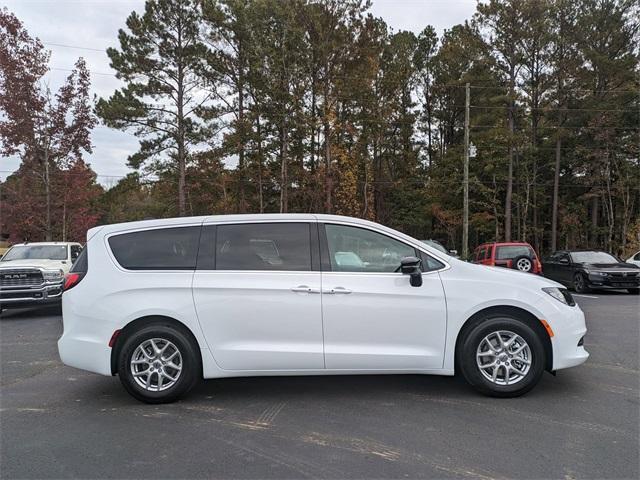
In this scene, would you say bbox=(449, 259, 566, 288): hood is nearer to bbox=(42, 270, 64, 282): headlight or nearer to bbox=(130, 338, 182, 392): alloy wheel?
bbox=(130, 338, 182, 392): alloy wheel

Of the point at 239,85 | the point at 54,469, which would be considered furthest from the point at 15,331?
the point at 239,85

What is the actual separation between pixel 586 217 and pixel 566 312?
37.3 meters

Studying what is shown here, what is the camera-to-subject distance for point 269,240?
4.79 m

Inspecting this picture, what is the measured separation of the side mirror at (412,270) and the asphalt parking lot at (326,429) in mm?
1143

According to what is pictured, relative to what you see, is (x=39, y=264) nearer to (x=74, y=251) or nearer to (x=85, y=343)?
(x=74, y=251)

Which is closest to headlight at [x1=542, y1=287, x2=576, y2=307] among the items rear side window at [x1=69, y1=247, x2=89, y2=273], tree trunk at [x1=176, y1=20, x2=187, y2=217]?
rear side window at [x1=69, y1=247, x2=89, y2=273]

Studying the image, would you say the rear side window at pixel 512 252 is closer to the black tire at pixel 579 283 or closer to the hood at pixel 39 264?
the black tire at pixel 579 283

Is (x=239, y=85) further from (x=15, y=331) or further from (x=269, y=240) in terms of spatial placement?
(x=269, y=240)

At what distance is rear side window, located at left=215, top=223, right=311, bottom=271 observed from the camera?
4707 mm

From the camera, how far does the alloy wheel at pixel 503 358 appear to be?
4.55 meters

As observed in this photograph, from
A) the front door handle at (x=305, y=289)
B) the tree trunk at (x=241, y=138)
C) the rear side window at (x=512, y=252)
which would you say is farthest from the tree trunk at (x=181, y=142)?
the front door handle at (x=305, y=289)

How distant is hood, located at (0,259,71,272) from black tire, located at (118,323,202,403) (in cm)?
776

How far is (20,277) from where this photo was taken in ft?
35.1

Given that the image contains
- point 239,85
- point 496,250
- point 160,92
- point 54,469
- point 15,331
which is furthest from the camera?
point 239,85
